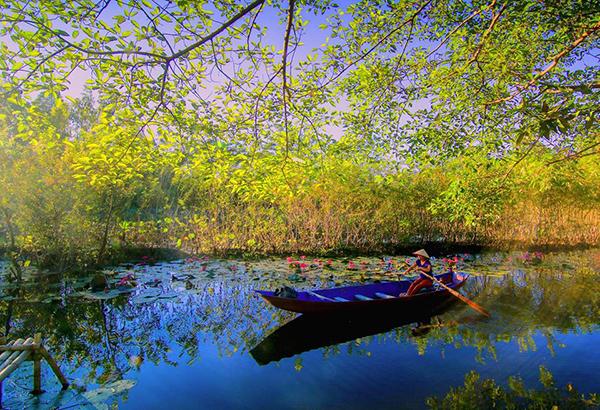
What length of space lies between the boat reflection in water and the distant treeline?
5.80 feet

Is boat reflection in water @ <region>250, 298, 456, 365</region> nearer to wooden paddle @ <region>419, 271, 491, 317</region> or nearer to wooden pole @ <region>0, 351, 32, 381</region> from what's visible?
wooden paddle @ <region>419, 271, 491, 317</region>

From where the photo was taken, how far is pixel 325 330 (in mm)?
5738

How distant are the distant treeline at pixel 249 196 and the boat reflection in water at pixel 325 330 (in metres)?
1.77

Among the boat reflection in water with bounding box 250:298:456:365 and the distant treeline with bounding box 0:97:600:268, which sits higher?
the distant treeline with bounding box 0:97:600:268

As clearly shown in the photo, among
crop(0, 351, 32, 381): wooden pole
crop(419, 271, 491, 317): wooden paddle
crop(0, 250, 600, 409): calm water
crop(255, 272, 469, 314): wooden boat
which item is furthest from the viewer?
crop(419, 271, 491, 317): wooden paddle

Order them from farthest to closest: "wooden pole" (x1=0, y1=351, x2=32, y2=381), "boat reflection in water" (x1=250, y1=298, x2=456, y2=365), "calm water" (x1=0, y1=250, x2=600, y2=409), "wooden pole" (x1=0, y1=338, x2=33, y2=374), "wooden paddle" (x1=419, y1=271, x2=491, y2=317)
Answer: "wooden paddle" (x1=419, y1=271, x2=491, y2=317), "boat reflection in water" (x1=250, y1=298, x2=456, y2=365), "calm water" (x1=0, y1=250, x2=600, y2=409), "wooden pole" (x1=0, y1=338, x2=33, y2=374), "wooden pole" (x1=0, y1=351, x2=32, y2=381)

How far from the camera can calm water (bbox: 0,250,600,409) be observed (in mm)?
4008

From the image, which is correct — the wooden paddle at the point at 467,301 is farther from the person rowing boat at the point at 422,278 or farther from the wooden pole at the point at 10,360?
the wooden pole at the point at 10,360

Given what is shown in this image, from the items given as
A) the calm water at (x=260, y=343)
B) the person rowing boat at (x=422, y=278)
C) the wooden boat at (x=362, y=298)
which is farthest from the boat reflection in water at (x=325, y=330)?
the person rowing boat at (x=422, y=278)

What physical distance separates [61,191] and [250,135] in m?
4.93

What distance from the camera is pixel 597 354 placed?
4.98 metres

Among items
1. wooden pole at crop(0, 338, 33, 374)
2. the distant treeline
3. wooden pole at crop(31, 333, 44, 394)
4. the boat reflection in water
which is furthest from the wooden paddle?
wooden pole at crop(0, 338, 33, 374)

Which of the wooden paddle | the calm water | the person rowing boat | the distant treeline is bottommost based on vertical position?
the calm water

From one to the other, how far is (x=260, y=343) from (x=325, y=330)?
1.01m
